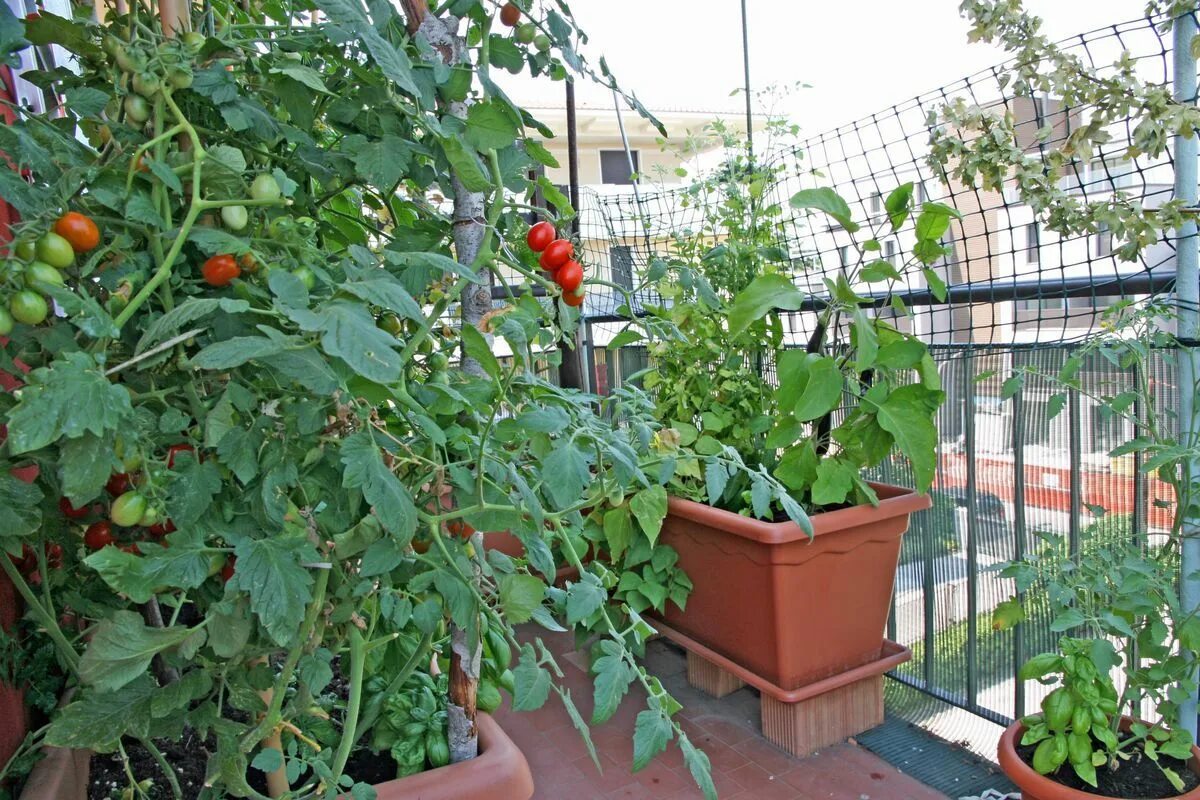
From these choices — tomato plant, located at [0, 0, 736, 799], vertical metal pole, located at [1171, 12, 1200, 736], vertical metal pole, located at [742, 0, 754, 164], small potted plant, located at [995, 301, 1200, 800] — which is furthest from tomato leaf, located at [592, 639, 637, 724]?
vertical metal pole, located at [742, 0, 754, 164]

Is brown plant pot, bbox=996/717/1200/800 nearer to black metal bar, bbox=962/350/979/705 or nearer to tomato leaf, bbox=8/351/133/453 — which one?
black metal bar, bbox=962/350/979/705

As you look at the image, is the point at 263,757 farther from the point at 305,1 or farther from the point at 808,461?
the point at 808,461

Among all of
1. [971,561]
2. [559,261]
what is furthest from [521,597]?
[971,561]

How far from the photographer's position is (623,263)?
3455mm

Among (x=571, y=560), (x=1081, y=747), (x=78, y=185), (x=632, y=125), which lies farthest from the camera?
(x=632, y=125)

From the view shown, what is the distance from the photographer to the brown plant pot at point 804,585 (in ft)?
6.33

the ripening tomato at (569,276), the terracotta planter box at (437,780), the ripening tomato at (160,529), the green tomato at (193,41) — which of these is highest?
the green tomato at (193,41)

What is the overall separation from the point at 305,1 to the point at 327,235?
0.28 m

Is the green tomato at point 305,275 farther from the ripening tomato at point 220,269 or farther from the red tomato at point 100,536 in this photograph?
the red tomato at point 100,536

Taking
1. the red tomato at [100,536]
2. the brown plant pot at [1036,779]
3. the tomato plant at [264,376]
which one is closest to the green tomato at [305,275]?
the tomato plant at [264,376]

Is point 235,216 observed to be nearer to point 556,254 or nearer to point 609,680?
point 556,254

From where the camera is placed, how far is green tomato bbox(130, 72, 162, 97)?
2.36ft

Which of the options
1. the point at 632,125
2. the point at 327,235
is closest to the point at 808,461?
the point at 327,235

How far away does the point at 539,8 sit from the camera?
959 mm
